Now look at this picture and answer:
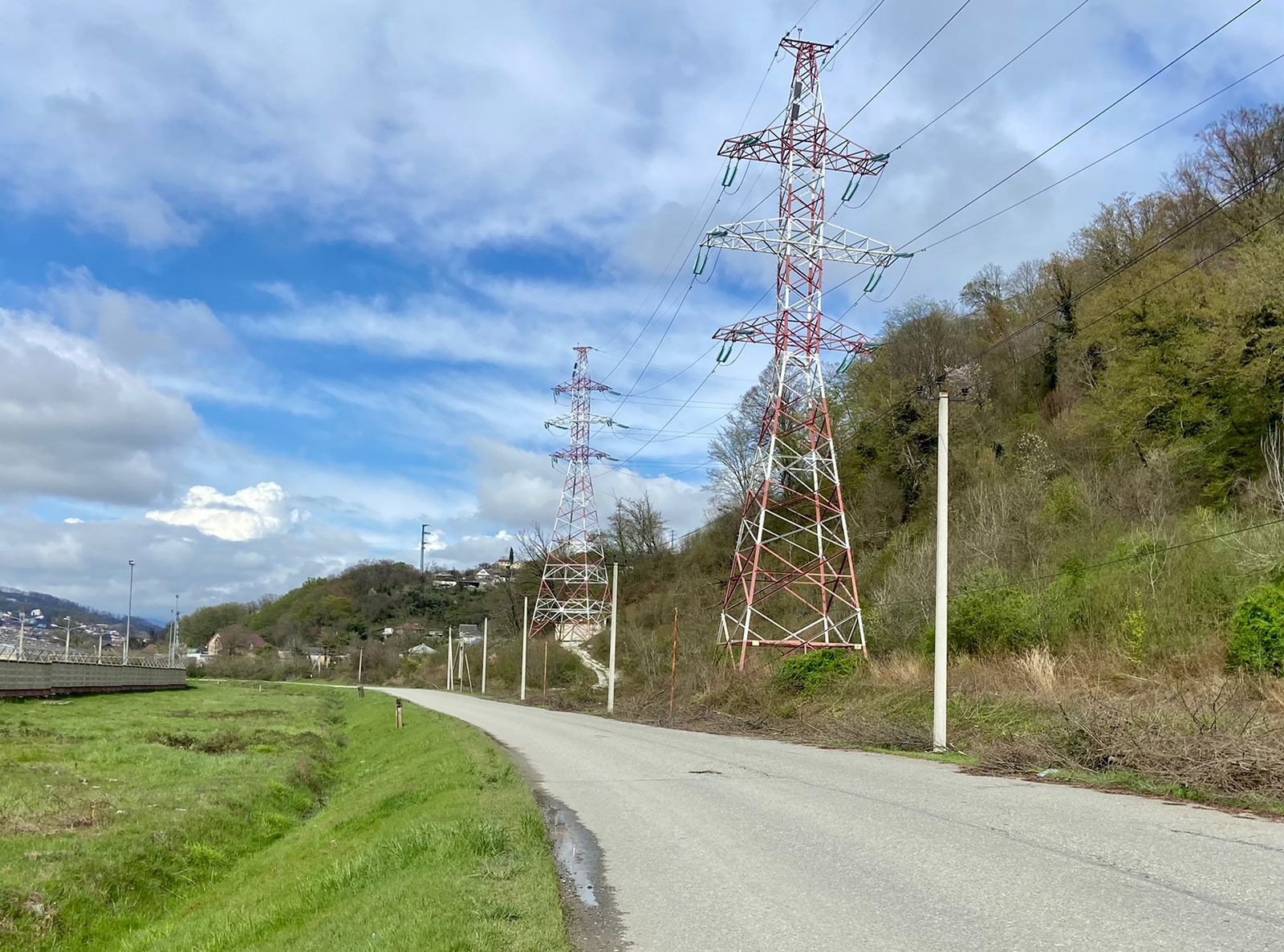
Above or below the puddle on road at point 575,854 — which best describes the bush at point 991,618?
above

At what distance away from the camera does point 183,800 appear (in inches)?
700

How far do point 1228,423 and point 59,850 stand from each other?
100ft

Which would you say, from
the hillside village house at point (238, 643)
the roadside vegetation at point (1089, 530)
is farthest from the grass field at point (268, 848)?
the hillside village house at point (238, 643)

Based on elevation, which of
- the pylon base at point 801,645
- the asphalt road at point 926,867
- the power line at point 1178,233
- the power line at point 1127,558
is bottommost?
the asphalt road at point 926,867

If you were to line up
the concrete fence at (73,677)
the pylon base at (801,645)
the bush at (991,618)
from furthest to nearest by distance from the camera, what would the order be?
the concrete fence at (73,677) < the pylon base at (801,645) < the bush at (991,618)

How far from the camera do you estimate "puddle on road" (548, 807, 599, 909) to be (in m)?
7.69

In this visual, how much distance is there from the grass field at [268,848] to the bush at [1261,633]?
1338 centimetres

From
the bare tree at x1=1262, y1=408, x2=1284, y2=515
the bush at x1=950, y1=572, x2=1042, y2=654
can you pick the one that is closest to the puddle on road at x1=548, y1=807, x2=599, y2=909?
the bush at x1=950, y1=572, x2=1042, y2=654

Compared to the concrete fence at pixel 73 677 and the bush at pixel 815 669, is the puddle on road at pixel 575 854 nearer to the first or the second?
the bush at pixel 815 669

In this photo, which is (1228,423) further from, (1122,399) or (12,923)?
(12,923)

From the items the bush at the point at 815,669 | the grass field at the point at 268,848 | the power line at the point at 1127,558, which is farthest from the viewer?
the bush at the point at 815,669

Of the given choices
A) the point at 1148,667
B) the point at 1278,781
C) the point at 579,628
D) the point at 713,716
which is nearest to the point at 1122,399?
the point at 1148,667

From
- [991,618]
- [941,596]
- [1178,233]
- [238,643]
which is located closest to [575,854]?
[941,596]

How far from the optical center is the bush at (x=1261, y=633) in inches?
666
